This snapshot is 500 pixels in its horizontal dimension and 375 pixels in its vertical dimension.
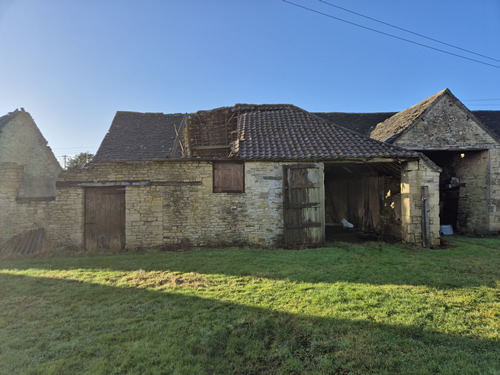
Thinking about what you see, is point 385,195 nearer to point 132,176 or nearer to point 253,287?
point 253,287

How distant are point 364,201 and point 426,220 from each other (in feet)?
14.0

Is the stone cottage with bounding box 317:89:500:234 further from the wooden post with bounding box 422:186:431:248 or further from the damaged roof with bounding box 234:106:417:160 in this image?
the wooden post with bounding box 422:186:431:248

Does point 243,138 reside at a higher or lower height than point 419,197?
higher

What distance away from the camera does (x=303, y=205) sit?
8391 millimetres

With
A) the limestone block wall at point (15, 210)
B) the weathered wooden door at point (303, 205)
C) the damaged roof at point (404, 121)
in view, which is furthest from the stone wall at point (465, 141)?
the limestone block wall at point (15, 210)

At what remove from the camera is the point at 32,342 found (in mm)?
3061

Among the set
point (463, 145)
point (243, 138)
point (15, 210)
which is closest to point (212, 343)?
point (243, 138)

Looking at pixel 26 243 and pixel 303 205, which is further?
pixel 303 205

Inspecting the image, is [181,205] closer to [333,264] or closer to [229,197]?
[229,197]

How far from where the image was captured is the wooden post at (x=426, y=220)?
26.2ft

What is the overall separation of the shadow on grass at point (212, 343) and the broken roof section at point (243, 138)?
5530 millimetres

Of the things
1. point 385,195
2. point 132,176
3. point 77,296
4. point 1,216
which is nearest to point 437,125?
point 385,195

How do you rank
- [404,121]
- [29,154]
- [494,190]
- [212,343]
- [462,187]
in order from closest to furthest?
[212,343] < [494,190] < [404,121] < [462,187] < [29,154]

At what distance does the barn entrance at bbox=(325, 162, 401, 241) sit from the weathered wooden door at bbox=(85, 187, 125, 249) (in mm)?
7724
